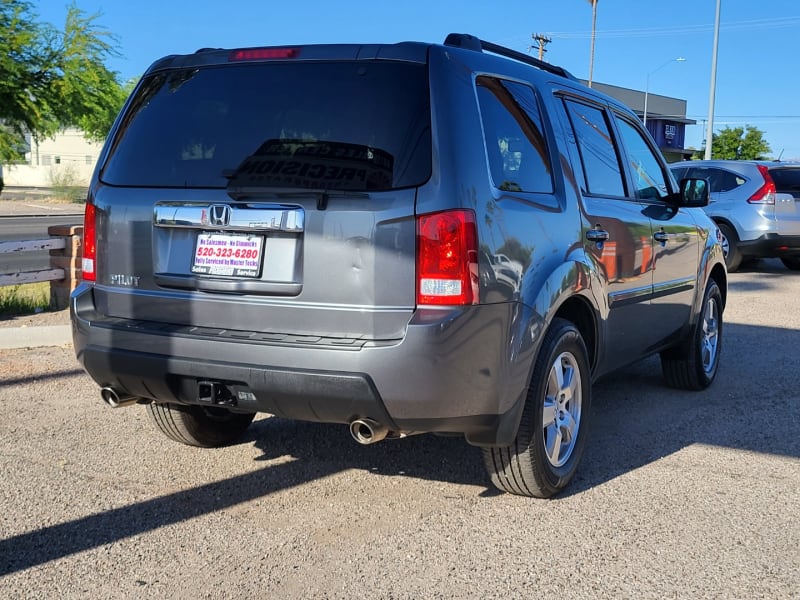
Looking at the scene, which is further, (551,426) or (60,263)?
(60,263)

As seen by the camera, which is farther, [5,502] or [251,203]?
[5,502]

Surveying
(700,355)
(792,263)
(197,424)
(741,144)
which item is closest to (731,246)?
(792,263)

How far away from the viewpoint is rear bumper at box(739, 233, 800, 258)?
45.0 feet

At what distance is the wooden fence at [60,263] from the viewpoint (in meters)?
9.13

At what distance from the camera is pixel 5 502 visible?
411 centimetres

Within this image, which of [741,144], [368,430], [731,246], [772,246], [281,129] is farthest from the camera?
[741,144]

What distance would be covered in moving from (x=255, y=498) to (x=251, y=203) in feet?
4.68

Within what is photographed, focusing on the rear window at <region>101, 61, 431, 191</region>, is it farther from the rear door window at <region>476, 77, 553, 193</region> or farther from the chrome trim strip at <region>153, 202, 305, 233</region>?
the rear door window at <region>476, 77, 553, 193</region>

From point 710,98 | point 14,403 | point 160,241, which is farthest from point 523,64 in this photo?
point 710,98

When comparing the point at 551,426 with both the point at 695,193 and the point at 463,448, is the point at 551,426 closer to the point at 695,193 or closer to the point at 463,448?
the point at 463,448

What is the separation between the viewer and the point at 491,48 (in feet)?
14.0

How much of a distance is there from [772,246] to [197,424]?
37.1 ft

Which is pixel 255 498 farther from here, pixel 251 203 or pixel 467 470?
pixel 251 203

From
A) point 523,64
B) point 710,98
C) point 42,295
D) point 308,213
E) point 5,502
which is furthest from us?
point 710,98
